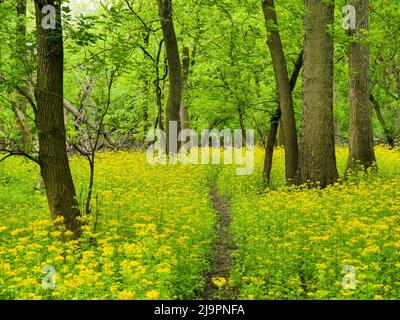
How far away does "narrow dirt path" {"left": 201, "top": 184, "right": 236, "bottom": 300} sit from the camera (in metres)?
6.94

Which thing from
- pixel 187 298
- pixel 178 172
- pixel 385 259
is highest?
pixel 178 172

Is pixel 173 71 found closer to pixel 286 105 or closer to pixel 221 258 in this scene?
pixel 286 105

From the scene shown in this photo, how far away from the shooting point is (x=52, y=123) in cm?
823

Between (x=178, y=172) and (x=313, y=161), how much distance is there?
5.40m

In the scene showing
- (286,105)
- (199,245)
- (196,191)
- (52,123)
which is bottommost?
(199,245)

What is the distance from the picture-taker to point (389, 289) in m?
5.98

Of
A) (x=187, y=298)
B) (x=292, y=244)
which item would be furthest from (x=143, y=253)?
(x=292, y=244)

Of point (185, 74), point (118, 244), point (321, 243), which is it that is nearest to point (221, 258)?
point (321, 243)

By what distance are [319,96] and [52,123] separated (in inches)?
312

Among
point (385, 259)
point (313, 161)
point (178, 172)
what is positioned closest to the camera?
point (385, 259)

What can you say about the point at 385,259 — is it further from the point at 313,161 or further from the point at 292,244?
the point at 313,161

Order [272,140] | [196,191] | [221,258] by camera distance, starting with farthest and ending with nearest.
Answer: [272,140]
[196,191]
[221,258]

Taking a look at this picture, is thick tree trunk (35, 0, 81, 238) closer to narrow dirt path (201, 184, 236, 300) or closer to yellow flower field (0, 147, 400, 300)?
yellow flower field (0, 147, 400, 300)

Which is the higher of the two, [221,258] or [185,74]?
[185,74]
